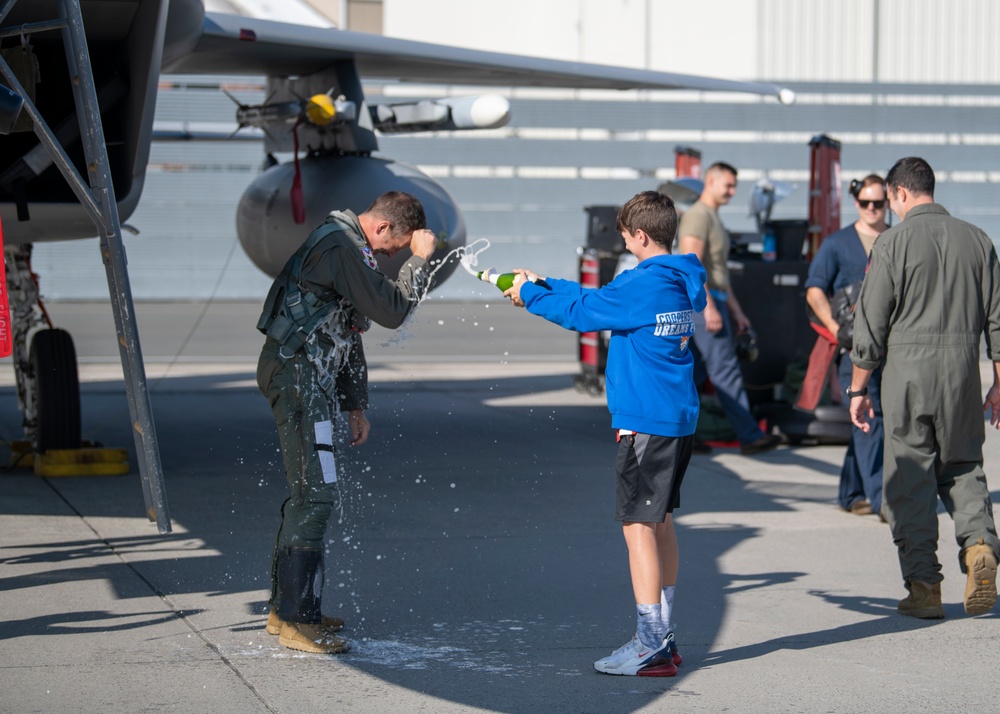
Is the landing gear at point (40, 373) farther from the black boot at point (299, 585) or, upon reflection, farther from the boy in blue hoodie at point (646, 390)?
the boy in blue hoodie at point (646, 390)

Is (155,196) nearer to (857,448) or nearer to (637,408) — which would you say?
(857,448)

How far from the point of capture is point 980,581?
4.89 meters

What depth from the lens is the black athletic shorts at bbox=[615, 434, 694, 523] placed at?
433 centimetres

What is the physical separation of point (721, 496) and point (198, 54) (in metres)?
4.61

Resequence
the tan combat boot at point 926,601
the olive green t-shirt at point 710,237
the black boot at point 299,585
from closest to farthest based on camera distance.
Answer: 1. the black boot at point 299,585
2. the tan combat boot at point 926,601
3. the olive green t-shirt at point 710,237

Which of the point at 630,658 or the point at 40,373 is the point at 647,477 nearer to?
the point at 630,658

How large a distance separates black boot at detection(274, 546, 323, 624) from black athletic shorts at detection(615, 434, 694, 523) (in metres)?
1.11

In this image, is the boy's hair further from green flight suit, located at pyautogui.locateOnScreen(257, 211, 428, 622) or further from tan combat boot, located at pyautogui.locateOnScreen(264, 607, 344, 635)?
tan combat boot, located at pyautogui.locateOnScreen(264, 607, 344, 635)

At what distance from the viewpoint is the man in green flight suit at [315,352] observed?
4637 millimetres

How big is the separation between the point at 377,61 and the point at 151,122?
323 cm

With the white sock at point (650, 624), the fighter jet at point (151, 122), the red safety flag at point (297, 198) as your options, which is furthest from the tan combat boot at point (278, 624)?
the red safety flag at point (297, 198)

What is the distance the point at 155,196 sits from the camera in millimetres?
24656

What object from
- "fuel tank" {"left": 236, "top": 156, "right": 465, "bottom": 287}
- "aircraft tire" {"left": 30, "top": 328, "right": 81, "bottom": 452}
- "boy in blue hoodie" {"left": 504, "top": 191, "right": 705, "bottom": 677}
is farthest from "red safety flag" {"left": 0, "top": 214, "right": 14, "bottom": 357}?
"aircraft tire" {"left": 30, "top": 328, "right": 81, "bottom": 452}

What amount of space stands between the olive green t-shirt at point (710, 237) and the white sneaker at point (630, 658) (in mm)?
4681
